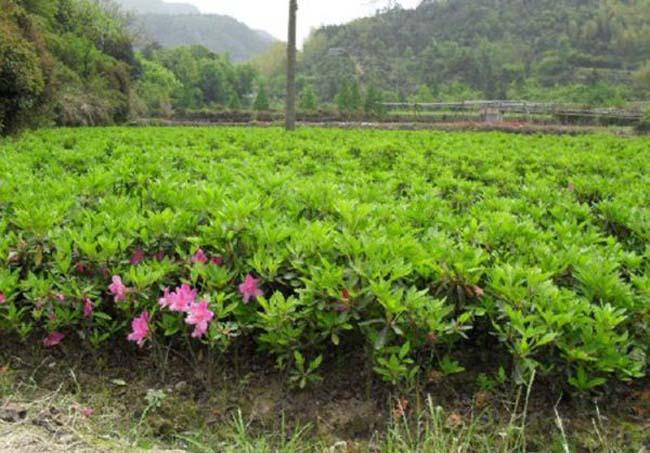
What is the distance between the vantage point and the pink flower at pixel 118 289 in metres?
2.48

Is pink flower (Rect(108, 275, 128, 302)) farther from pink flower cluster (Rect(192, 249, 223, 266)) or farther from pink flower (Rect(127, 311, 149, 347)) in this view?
pink flower cluster (Rect(192, 249, 223, 266))

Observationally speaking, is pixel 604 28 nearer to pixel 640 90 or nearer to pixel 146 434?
pixel 640 90

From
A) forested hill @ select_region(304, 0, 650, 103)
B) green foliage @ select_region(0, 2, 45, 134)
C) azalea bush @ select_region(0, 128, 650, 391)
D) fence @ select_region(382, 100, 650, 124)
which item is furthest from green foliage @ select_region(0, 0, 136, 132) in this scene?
forested hill @ select_region(304, 0, 650, 103)

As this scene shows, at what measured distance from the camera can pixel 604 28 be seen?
72.6 metres

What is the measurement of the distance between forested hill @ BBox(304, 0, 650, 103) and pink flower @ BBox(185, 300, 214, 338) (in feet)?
176

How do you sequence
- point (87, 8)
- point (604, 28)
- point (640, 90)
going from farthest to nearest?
1. point (604, 28)
2. point (640, 90)
3. point (87, 8)

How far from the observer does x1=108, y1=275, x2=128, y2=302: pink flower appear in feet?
8.14

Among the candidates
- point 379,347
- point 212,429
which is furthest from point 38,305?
point 379,347

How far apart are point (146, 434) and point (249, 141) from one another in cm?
810

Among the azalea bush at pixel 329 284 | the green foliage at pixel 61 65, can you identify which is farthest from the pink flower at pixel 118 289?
the green foliage at pixel 61 65

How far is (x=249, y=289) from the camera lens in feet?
8.02

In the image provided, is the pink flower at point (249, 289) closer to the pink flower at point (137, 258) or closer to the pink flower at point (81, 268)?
the pink flower at point (137, 258)

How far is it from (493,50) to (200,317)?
7873 centimetres

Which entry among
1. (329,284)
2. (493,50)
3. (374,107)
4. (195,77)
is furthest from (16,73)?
(493,50)
